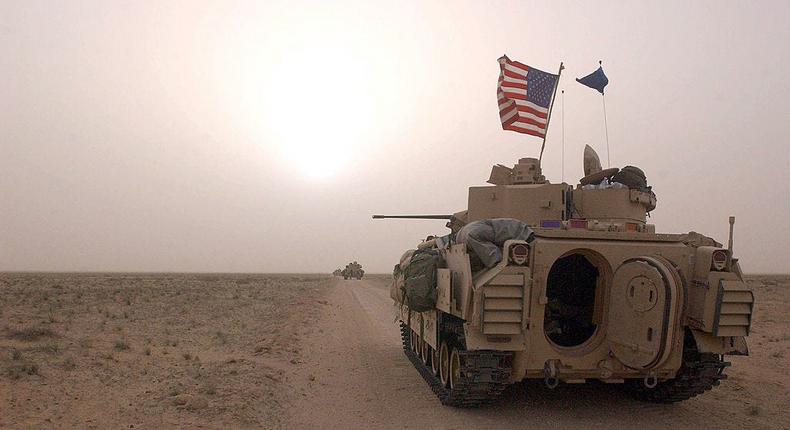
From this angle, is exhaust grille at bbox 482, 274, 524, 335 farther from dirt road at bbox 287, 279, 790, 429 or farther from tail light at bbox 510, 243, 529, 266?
dirt road at bbox 287, 279, 790, 429

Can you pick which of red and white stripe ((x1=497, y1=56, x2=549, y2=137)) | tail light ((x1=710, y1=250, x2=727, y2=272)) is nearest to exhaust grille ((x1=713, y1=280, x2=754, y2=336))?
tail light ((x1=710, y1=250, x2=727, y2=272))

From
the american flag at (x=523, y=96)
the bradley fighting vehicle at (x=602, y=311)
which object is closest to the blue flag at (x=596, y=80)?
the american flag at (x=523, y=96)

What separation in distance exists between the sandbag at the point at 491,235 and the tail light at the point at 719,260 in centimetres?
221

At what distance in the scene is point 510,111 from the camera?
1373 cm

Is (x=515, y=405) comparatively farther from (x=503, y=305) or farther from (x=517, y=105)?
(x=517, y=105)

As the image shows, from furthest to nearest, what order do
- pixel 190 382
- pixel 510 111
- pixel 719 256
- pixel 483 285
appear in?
pixel 510 111
pixel 190 382
pixel 719 256
pixel 483 285

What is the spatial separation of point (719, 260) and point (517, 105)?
23.6 feet

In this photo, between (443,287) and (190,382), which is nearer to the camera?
(443,287)

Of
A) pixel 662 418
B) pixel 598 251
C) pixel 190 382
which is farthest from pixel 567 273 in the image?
pixel 190 382

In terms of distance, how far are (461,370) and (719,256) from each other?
11.4 ft

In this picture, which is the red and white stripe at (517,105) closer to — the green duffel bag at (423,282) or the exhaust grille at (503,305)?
the green duffel bag at (423,282)

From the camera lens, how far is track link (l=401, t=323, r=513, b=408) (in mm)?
6953

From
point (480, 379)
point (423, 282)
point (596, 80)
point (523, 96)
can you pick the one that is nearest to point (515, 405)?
point (480, 379)

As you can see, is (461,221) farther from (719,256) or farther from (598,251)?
(719,256)
